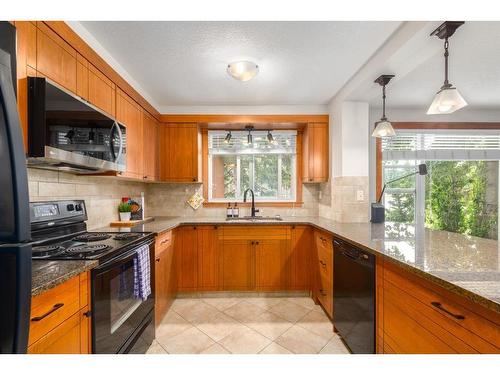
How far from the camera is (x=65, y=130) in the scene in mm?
1357

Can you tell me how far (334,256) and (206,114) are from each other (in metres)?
2.30

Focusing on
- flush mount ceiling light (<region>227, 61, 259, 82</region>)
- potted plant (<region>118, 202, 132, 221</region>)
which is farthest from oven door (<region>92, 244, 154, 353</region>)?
flush mount ceiling light (<region>227, 61, 259, 82</region>)

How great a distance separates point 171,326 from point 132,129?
192 centimetres

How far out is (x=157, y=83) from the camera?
8.55ft

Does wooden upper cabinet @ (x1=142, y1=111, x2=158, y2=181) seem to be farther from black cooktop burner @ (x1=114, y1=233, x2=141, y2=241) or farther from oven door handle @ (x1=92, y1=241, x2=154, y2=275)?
oven door handle @ (x1=92, y1=241, x2=154, y2=275)

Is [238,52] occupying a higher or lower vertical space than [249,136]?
higher

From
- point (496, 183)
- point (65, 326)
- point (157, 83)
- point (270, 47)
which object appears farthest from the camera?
point (496, 183)

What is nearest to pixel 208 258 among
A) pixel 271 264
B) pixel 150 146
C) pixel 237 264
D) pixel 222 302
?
pixel 237 264

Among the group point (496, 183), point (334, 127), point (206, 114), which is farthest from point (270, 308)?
point (496, 183)

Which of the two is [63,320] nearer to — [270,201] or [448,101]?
[448,101]

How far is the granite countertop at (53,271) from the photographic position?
0.91 m

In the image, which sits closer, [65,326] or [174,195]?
[65,326]

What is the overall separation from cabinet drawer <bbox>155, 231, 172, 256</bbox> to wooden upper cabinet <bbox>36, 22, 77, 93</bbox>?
133 centimetres
